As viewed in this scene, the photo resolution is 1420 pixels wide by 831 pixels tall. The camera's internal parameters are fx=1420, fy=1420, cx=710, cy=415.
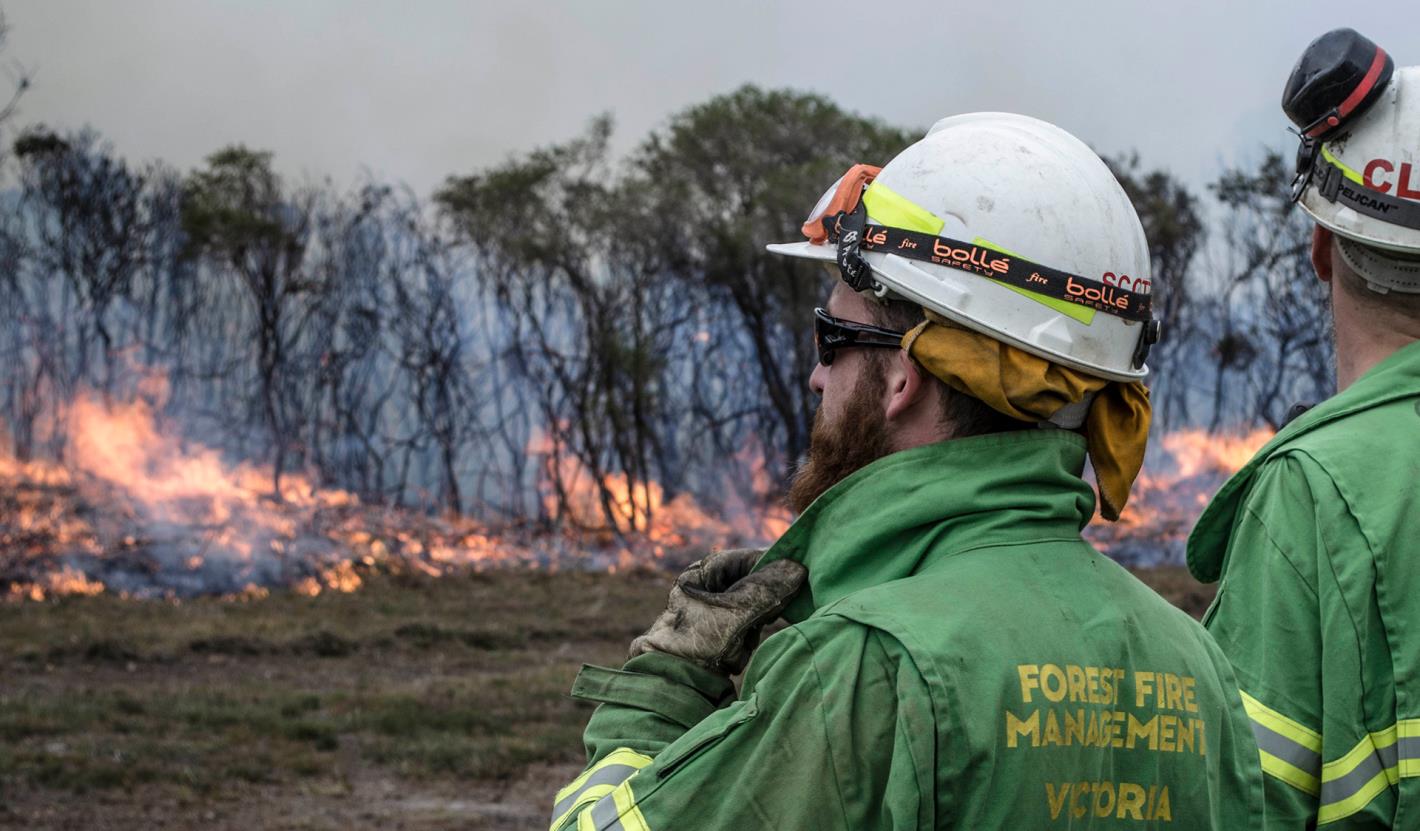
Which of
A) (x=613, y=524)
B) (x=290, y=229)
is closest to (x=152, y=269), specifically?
(x=290, y=229)

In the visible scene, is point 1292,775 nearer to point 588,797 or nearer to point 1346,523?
point 1346,523

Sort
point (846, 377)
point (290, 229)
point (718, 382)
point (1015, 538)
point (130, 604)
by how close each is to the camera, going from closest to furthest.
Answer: point (1015, 538), point (846, 377), point (130, 604), point (290, 229), point (718, 382)

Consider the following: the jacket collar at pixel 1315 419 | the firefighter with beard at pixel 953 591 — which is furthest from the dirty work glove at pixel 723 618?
the jacket collar at pixel 1315 419

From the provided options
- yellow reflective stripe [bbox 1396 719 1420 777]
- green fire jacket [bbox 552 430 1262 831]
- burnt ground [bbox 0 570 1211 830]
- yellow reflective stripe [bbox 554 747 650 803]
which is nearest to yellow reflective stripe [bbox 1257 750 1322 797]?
yellow reflective stripe [bbox 1396 719 1420 777]

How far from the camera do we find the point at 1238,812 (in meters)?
1.84

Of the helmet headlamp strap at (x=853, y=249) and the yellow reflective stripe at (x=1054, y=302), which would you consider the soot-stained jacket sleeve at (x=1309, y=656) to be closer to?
the yellow reflective stripe at (x=1054, y=302)

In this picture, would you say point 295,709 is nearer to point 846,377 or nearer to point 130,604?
point 130,604

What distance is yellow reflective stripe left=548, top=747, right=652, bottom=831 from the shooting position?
1.72m

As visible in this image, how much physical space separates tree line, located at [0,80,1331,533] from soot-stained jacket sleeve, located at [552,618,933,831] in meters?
15.1

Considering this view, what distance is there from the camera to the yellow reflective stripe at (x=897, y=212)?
199 cm

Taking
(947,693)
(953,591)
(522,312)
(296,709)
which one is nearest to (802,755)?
(947,693)

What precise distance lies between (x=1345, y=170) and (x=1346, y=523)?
2.29 feet

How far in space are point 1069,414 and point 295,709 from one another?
7.83 m

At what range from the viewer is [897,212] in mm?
2021
